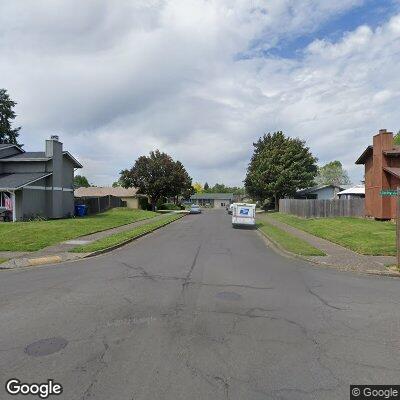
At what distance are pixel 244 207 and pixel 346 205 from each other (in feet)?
39.6

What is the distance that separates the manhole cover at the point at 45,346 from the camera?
5125 millimetres

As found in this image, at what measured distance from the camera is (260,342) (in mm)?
5551

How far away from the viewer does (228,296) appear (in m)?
8.15

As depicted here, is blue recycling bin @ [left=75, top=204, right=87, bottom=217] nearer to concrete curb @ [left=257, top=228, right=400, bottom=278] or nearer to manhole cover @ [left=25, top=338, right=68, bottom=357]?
concrete curb @ [left=257, top=228, right=400, bottom=278]

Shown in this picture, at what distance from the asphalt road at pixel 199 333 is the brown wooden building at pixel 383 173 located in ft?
73.0

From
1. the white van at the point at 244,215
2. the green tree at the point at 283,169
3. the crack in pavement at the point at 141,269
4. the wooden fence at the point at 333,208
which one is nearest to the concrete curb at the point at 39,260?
the crack in pavement at the point at 141,269

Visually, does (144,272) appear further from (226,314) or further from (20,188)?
(20,188)

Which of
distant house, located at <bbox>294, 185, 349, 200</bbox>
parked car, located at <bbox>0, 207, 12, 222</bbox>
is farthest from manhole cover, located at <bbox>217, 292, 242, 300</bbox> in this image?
distant house, located at <bbox>294, 185, 349, 200</bbox>

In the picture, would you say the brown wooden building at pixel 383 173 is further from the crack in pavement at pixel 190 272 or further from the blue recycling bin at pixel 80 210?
the blue recycling bin at pixel 80 210

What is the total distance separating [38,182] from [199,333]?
27.9 m

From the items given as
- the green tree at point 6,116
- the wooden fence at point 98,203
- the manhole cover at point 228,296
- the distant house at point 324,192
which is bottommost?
the manhole cover at point 228,296

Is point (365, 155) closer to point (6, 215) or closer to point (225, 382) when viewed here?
point (6, 215)

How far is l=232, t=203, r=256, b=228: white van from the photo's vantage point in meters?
28.9

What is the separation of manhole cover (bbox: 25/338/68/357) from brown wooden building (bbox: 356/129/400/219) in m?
29.3
